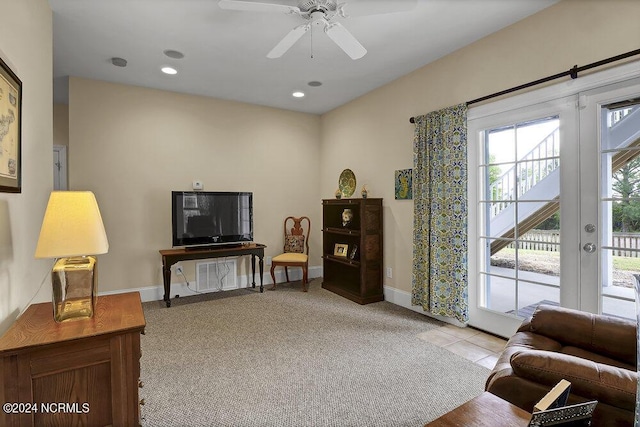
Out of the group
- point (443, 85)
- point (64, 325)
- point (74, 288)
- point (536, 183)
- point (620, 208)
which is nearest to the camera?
point (64, 325)

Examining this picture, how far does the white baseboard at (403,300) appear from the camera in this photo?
11.1ft

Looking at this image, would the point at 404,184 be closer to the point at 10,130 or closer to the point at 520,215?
the point at 520,215

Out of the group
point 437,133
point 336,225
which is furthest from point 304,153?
point 437,133

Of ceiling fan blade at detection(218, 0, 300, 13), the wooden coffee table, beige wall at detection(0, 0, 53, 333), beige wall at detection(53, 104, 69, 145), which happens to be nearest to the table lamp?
beige wall at detection(0, 0, 53, 333)

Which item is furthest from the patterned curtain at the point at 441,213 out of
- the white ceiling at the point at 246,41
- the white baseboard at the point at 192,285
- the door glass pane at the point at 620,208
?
the white baseboard at the point at 192,285

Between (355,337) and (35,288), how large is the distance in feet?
8.06

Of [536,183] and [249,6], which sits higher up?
[249,6]

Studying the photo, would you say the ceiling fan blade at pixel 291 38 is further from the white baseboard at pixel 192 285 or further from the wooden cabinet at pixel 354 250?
the white baseboard at pixel 192 285

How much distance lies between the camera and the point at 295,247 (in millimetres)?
5051

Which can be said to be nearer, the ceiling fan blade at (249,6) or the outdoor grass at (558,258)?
the ceiling fan blade at (249,6)

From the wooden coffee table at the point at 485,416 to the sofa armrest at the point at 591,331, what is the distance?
0.89 m

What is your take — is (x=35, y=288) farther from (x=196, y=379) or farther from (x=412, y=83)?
(x=412, y=83)

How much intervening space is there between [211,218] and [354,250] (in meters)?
2.00

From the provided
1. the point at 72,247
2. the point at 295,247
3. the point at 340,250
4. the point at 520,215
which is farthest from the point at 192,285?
the point at 520,215
